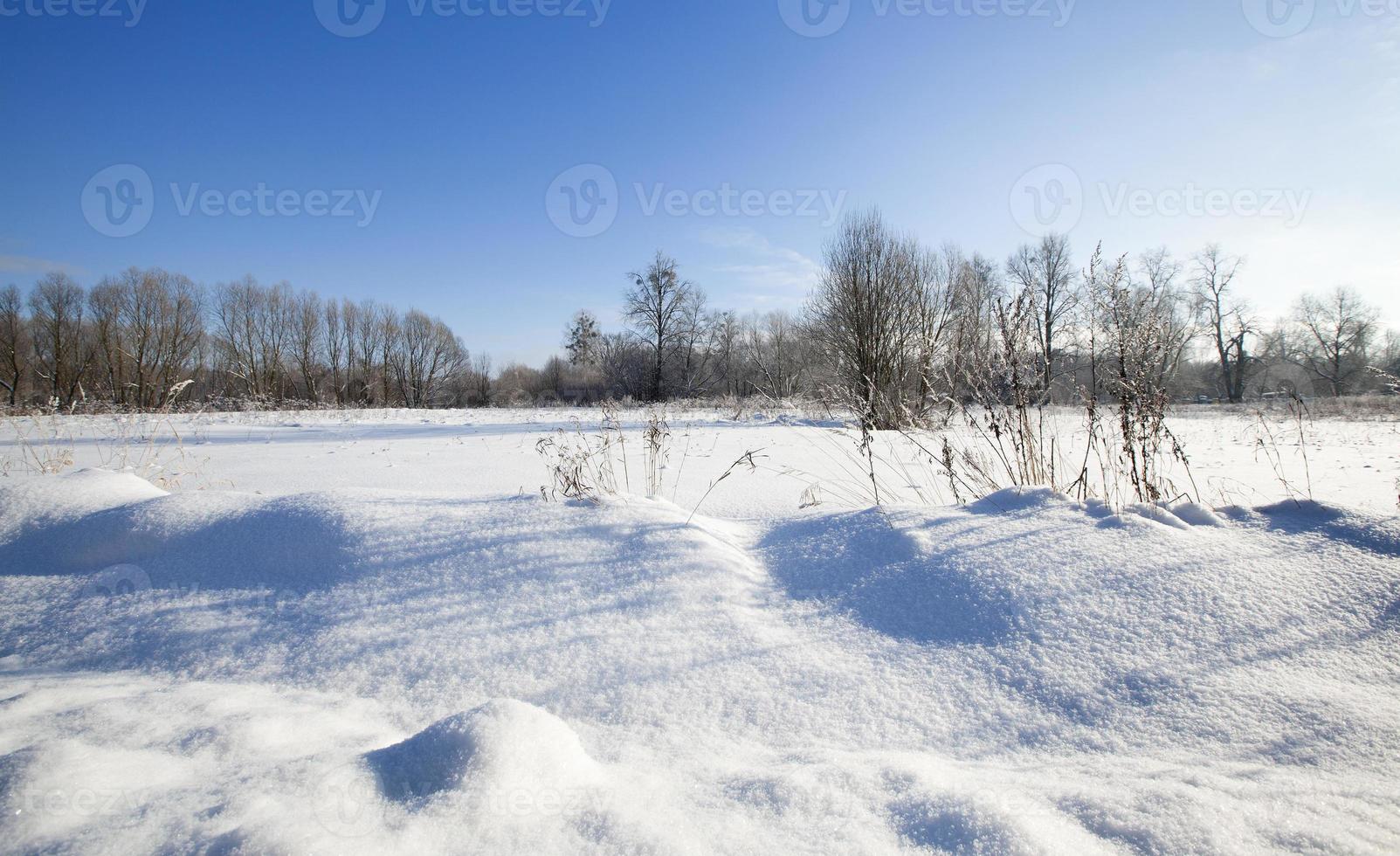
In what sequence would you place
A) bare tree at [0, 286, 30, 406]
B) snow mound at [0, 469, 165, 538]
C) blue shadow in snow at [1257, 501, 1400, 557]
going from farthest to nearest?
bare tree at [0, 286, 30, 406], snow mound at [0, 469, 165, 538], blue shadow in snow at [1257, 501, 1400, 557]

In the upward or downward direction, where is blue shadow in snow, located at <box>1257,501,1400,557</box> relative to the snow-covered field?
upward

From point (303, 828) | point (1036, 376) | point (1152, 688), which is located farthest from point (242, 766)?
point (1036, 376)

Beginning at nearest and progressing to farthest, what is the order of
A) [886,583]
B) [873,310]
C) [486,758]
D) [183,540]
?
[486,758], [886,583], [183,540], [873,310]

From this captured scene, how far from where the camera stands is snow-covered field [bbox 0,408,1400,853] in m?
0.95

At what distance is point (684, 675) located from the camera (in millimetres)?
1533

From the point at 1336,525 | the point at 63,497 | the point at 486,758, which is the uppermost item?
the point at 63,497

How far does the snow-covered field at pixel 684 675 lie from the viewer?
3.10ft

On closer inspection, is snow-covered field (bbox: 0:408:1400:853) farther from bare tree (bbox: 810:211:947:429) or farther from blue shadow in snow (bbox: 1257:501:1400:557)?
bare tree (bbox: 810:211:947:429)

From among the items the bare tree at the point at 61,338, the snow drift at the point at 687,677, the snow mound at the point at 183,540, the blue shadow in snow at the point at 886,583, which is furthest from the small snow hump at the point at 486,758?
the bare tree at the point at 61,338

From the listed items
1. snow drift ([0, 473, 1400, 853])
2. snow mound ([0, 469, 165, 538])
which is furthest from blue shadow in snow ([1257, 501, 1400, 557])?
snow mound ([0, 469, 165, 538])

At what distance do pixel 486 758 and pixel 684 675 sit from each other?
2.08 ft

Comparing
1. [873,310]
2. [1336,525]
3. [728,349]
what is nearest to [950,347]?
[1336,525]

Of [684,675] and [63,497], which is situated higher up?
[63,497]

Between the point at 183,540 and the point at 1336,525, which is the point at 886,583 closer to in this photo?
the point at 1336,525
